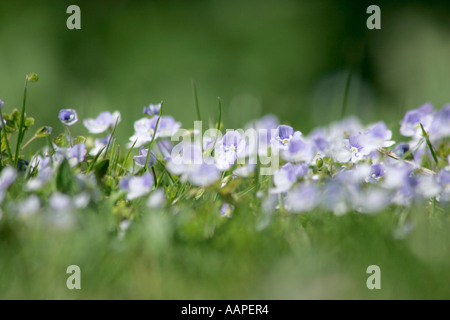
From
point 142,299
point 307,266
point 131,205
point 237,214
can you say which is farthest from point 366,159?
Result: point 142,299

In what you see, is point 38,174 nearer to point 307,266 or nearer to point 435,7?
point 307,266

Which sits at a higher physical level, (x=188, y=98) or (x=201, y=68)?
(x=201, y=68)

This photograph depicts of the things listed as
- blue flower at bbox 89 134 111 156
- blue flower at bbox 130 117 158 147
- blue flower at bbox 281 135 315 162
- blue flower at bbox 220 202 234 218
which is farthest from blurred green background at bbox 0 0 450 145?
blue flower at bbox 220 202 234 218

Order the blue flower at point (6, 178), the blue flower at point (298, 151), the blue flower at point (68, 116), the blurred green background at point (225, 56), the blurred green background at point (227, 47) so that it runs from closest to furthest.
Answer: the blue flower at point (6, 178), the blue flower at point (298, 151), the blue flower at point (68, 116), the blurred green background at point (225, 56), the blurred green background at point (227, 47)

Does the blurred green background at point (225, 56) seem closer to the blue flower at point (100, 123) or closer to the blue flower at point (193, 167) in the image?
the blue flower at point (100, 123)

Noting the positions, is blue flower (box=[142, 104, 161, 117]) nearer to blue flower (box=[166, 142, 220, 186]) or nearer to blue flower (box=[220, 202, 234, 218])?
blue flower (box=[166, 142, 220, 186])

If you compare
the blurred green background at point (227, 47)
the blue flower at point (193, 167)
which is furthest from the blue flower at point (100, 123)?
the blurred green background at point (227, 47)

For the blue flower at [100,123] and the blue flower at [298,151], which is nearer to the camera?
the blue flower at [298,151]

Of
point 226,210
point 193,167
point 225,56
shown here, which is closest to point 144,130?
point 193,167
